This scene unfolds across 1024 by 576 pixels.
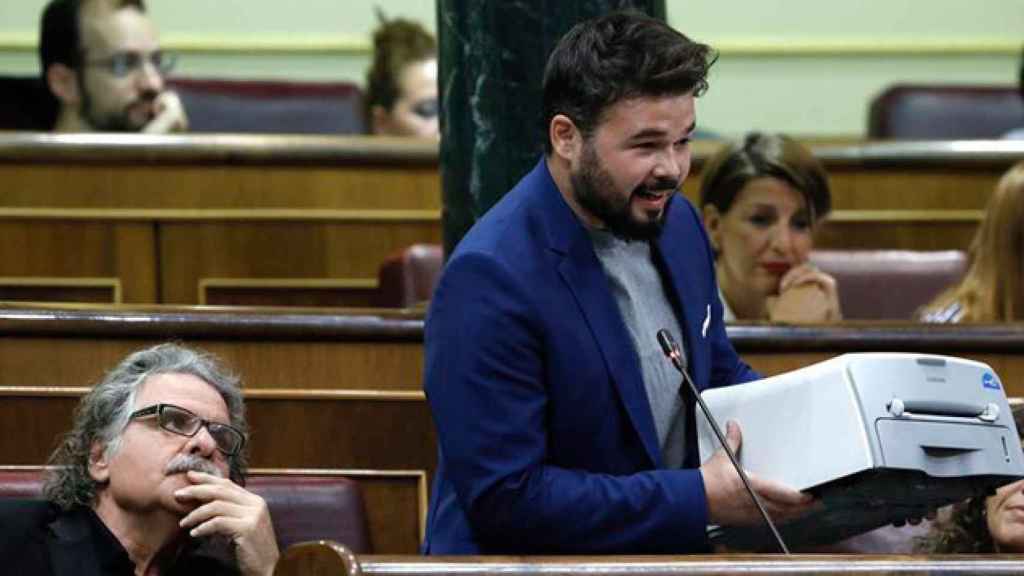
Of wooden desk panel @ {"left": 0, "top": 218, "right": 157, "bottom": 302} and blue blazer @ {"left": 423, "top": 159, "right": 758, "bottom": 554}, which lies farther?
wooden desk panel @ {"left": 0, "top": 218, "right": 157, "bottom": 302}

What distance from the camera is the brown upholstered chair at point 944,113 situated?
4.38m

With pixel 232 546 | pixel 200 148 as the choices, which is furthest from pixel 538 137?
pixel 200 148

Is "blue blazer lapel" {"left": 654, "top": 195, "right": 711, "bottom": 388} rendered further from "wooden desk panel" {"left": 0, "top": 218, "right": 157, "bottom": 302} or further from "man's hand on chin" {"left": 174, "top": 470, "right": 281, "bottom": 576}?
"wooden desk panel" {"left": 0, "top": 218, "right": 157, "bottom": 302}

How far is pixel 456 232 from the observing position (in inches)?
99.3

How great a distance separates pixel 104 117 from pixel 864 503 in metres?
2.16

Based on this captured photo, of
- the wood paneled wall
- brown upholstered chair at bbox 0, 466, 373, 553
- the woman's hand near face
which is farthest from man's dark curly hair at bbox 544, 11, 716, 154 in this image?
the wood paneled wall

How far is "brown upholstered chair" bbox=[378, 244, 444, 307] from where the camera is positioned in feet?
9.86

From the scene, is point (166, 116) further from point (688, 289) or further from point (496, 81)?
point (688, 289)

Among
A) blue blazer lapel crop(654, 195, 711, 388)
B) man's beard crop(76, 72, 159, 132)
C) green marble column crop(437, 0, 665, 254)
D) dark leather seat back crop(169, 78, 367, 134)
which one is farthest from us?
dark leather seat back crop(169, 78, 367, 134)

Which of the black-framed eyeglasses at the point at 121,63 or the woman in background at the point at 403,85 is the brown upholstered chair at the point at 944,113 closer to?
the woman in background at the point at 403,85

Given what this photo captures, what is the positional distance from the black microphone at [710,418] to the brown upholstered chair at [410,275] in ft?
3.53

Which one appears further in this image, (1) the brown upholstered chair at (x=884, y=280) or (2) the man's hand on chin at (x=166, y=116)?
(2) the man's hand on chin at (x=166, y=116)

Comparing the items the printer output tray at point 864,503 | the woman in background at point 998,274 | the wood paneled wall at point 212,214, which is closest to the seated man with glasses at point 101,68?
the wood paneled wall at point 212,214

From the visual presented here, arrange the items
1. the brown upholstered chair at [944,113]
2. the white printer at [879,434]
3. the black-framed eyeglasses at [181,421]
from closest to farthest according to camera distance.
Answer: the white printer at [879,434] < the black-framed eyeglasses at [181,421] < the brown upholstered chair at [944,113]
